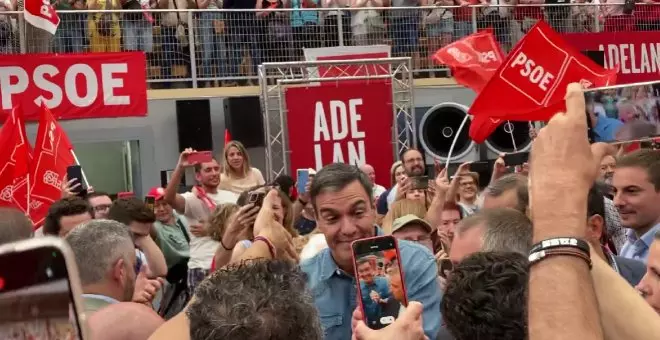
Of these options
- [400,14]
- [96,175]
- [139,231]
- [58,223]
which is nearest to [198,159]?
[139,231]

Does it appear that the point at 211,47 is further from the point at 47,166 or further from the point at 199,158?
the point at 47,166

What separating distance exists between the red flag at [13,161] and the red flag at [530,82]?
11.0 ft

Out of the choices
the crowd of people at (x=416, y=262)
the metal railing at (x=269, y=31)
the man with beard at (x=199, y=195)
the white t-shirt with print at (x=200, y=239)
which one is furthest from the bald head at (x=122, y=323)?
the metal railing at (x=269, y=31)

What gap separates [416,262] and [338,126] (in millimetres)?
7788

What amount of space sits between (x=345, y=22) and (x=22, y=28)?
4339 millimetres

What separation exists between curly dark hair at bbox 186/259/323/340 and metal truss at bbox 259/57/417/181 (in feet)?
29.3

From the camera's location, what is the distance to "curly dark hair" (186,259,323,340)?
2.08 metres

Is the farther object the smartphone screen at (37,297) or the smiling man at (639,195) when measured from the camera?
the smiling man at (639,195)

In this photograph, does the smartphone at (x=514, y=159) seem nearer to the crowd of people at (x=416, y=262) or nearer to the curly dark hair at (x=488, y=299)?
the crowd of people at (x=416, y=262)

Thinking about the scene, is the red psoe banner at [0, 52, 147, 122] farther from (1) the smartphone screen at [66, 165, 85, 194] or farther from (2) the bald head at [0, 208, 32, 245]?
(2) the bald head at [0, 208, 32, 245]

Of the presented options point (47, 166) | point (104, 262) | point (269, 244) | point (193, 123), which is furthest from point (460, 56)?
point (269, 244)

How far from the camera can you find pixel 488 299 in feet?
7.09

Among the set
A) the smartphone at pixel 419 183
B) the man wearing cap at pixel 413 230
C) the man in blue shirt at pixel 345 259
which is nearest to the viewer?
the man in blue shirt at pixel 345 259

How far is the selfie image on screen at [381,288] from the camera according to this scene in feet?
9.59
